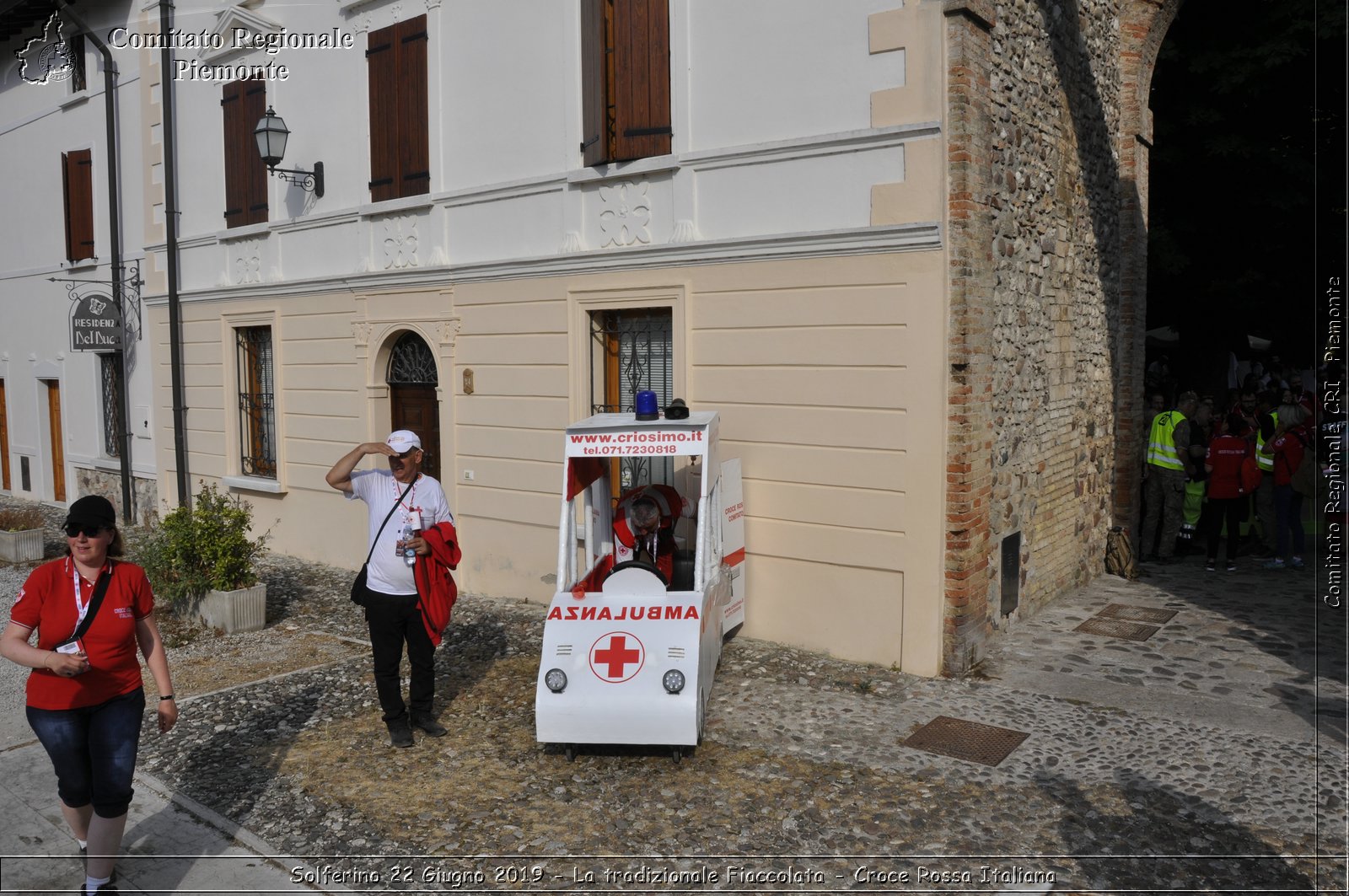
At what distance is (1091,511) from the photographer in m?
11.1

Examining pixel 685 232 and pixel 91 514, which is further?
pixel 685 232

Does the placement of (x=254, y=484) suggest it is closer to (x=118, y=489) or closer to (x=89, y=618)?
(x=118, y=489)

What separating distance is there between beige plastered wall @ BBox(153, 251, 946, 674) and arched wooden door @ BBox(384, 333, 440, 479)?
0.45 ft

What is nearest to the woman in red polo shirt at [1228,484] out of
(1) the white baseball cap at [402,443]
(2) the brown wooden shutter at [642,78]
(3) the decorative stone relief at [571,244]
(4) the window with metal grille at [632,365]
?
(4) the window with metal grille at [632,365]

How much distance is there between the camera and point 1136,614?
9672mm

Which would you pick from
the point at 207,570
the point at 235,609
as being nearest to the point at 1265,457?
the point at 235,609

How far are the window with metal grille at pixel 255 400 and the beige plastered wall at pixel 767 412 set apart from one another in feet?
7.62

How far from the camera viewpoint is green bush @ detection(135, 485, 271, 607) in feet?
31.5

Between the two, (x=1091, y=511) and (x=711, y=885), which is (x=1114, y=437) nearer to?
(x=1091, y=511)

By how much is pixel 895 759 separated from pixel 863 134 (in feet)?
14.5

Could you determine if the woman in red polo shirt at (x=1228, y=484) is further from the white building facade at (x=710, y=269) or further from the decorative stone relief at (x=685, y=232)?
the decorative stone relief at (x=685, y=232)

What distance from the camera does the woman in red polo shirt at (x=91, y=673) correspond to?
4438 mm

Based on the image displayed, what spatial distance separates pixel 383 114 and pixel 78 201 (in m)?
8.37

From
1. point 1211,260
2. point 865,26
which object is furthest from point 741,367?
point 1211,260
